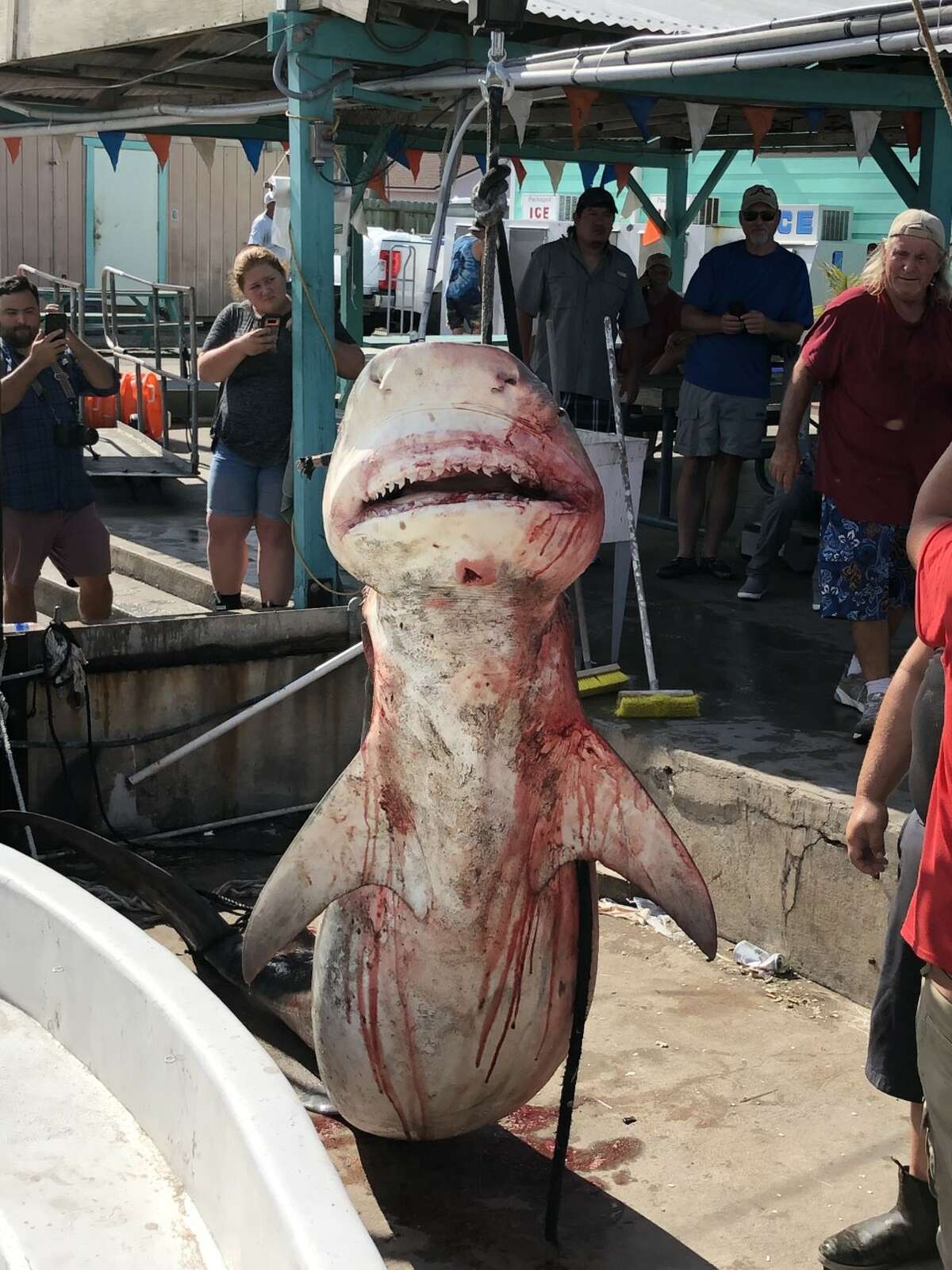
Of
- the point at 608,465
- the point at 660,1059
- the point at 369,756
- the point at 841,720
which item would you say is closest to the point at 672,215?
the point at 608,465

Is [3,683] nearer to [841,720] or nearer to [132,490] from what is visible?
[841,720]

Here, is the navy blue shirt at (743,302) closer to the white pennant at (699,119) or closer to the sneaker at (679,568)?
Answer: the white pennant at (699,119)

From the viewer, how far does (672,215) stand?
13.4 m

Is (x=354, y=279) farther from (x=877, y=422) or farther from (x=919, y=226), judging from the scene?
(x=919, y=226)

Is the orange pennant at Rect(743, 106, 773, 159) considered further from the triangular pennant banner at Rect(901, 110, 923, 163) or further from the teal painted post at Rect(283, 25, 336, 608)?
the teal painted post at Rect(283, 25, 336, 608)

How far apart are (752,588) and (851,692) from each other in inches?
78.6

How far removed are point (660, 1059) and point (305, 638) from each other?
9.57 ft

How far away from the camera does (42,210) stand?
20.8 metres

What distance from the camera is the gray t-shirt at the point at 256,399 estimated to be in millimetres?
7074

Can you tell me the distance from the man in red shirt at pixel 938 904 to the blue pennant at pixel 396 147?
800cm

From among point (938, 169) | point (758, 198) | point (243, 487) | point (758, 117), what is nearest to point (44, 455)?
point (243, 487)

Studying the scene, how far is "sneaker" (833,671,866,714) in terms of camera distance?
245 inches

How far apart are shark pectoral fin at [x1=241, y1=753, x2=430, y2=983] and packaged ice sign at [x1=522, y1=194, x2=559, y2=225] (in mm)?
19791

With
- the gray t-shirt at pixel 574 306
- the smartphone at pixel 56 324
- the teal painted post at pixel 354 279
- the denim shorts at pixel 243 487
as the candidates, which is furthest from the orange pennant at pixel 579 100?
the teal painted post at pixel 354 279
